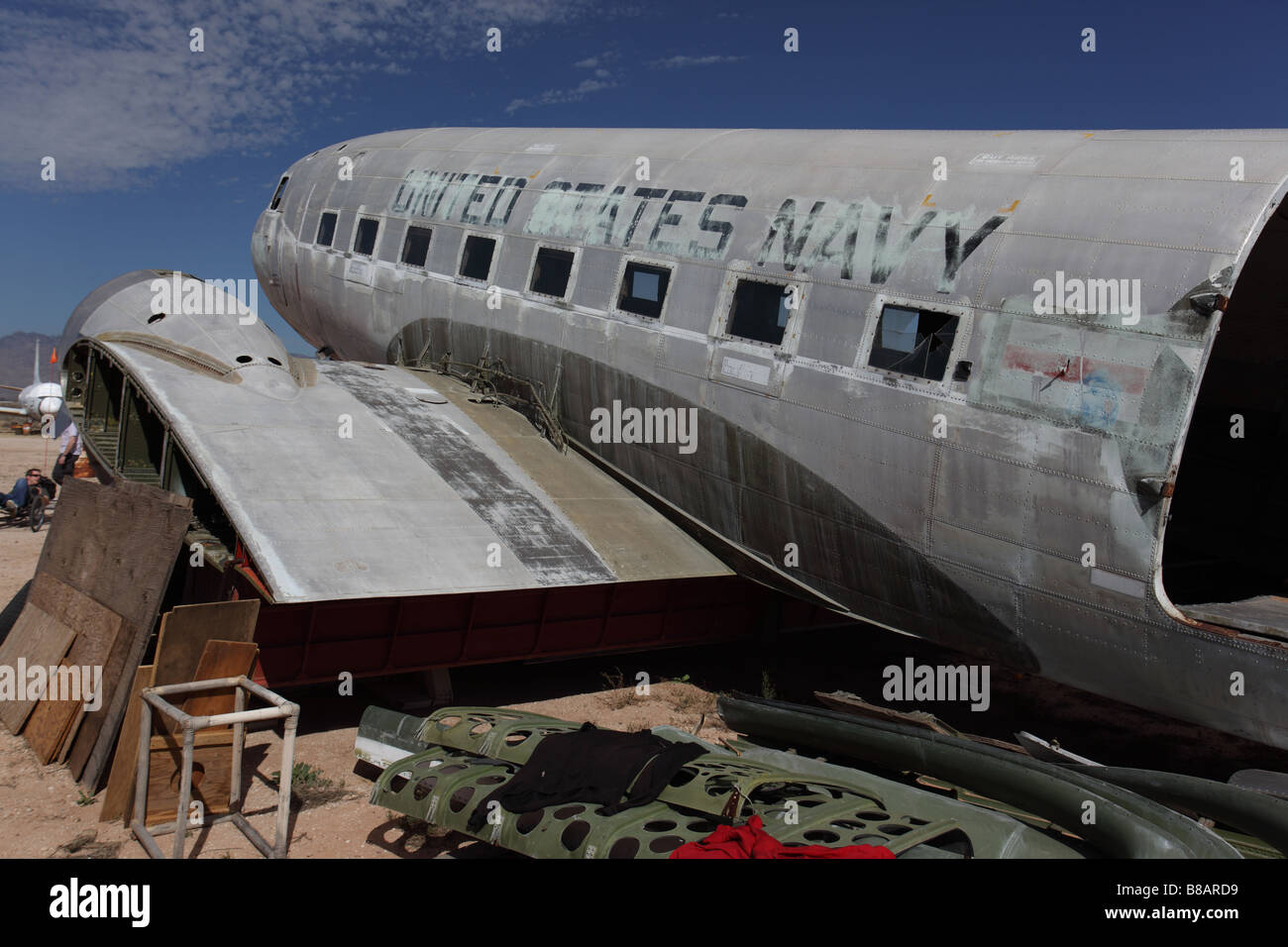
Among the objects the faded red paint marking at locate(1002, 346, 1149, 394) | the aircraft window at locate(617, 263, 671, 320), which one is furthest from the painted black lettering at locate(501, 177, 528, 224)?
the faded red paint marking at locate(1002, 346, 1149, 394)

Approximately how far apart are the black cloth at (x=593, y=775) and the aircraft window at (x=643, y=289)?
20.4 ft

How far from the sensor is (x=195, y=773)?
8.88 m

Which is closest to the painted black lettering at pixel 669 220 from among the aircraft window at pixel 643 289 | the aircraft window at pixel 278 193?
the aircraft window at pixel 643 289

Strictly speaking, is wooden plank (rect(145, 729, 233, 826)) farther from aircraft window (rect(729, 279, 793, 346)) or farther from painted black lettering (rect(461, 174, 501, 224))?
painted black lettering (rect(461, 174, 501, 224))

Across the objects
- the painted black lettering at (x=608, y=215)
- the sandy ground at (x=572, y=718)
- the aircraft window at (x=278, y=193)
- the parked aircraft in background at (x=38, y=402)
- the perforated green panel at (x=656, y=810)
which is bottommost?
the parked aircraft in background at (x=38, y=402)

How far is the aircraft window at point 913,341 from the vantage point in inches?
366

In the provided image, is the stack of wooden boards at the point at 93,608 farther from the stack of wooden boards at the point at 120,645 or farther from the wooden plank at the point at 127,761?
the wooden plank at the point at 127,761

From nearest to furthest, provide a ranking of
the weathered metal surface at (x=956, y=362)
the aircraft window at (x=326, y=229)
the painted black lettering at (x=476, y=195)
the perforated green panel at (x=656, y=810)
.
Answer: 1. the perforated green panel at (x=656, y=810)
2. the weathered metal surface at (x=956, y=362)
3. the painted black lettering at (x=476, y=195)
4. the aircraft window at (x=326, y=229)

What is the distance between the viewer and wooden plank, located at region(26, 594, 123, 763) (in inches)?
386

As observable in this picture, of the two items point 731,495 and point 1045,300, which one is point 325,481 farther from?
point 1045,300

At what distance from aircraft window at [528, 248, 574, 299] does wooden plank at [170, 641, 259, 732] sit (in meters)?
6.93

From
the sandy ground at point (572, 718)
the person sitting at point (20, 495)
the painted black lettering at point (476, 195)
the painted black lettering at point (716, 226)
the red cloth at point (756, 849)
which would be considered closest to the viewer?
the red cloth at point (756, 849)
